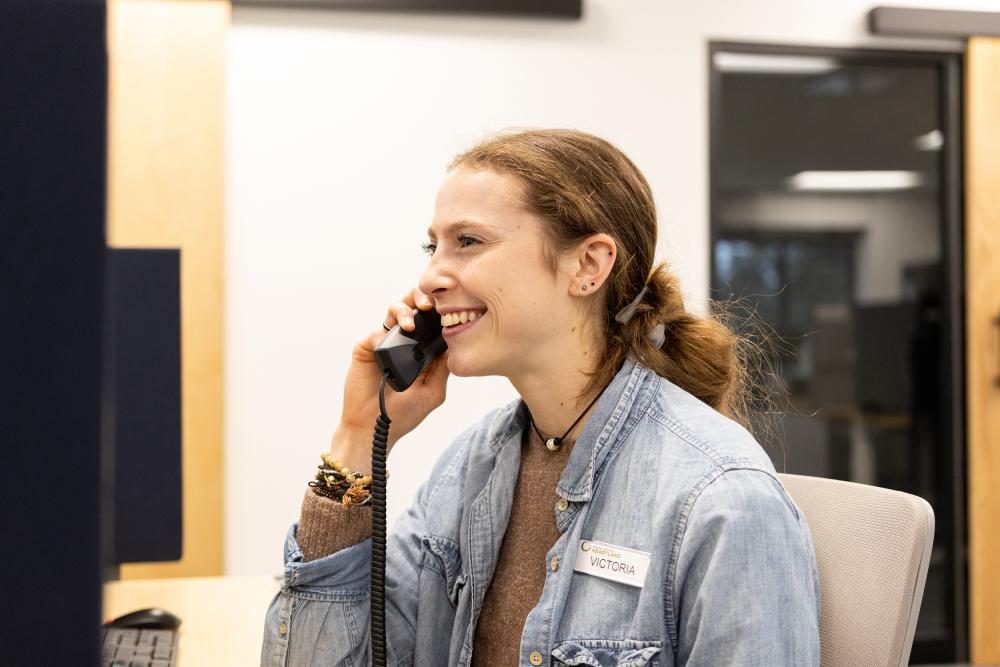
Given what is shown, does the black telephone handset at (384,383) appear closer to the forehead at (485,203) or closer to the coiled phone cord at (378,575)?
the coiled phone cord at (378,575)

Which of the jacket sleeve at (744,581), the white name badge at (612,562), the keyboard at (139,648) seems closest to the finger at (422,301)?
the white name badge at (612,562)

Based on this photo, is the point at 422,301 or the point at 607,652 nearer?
the point at 607,652

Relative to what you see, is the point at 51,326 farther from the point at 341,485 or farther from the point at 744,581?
the point at 341,485

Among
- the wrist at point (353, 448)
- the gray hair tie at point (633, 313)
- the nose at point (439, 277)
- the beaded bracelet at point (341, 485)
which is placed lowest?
the beaded bracelet at point (341, 485)

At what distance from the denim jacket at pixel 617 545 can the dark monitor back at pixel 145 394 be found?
22.3 inches

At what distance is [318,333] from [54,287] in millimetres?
2921

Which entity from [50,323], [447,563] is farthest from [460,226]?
[50,323]

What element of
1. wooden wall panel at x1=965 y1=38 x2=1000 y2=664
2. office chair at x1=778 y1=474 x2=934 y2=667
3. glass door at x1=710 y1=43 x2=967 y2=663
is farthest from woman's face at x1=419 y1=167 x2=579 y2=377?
wooden wall panel at x1=965 y1=38 x2=1000 y2=664

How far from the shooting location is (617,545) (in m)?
1.21

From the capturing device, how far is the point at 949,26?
375 cm

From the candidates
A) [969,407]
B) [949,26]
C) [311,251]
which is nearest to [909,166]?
[949,26]

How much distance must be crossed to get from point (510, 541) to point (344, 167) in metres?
2.29

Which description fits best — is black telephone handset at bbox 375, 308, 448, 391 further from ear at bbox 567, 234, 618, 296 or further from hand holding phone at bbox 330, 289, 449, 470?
ear at bbox 567, 234, 618, 296

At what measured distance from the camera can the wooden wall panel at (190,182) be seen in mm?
3275
